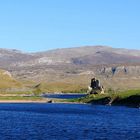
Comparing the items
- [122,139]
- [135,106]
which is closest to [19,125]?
[122,139]

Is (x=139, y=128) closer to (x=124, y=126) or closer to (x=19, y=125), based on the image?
(x=124, y=126)

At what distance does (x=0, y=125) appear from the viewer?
4016 inches

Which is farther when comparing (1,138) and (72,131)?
(72,131)

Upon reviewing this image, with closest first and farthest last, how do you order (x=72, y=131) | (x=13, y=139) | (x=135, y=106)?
(x=13, y=139) → (x=72, y=131) → (x=135, y=106)

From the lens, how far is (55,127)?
99.9 meters

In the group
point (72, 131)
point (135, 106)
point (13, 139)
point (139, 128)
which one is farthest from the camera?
point (135, 106)

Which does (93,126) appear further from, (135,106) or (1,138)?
(135,106)

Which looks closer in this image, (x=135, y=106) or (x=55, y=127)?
(x=55, y=127)

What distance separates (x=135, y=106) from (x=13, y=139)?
119304mm

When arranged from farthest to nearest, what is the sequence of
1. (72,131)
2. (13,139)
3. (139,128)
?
(139,128) < (72,131) < (13,139)

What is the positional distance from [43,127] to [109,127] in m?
11.8

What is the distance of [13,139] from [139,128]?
93.2 ft

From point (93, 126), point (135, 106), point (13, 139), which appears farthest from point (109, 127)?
point (135, 106)

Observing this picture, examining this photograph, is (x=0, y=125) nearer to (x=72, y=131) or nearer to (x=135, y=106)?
(x=72, y=131)
